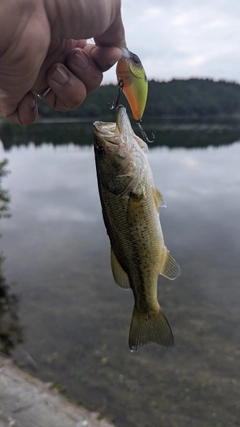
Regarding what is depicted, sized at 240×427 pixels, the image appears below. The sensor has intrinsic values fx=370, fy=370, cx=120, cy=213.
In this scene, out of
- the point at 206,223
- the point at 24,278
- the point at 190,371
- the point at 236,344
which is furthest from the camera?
the point at 206,223

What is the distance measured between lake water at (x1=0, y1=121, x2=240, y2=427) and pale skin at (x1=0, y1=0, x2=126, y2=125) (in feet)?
16.2

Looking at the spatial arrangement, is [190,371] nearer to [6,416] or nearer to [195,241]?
[6,416]

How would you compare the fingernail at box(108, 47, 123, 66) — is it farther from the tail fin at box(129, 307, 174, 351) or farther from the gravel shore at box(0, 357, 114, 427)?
the gravel shore at box(0, 357, 114, 427)

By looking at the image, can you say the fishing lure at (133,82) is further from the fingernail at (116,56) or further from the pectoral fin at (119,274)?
the pectoral fin at (119,274)

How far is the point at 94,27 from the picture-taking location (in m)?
2.05

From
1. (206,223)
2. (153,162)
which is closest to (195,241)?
(206,223)

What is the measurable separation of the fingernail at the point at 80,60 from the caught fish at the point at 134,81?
20.3 inches

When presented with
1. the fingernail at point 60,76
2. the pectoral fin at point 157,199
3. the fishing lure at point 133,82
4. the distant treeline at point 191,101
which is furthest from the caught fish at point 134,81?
the distant treeline at point 191,101

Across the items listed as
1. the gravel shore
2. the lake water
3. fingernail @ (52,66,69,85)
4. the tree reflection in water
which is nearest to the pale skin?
fingernail @ (52,66,69,85)

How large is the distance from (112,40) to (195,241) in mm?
11305

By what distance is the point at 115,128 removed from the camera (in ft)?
6.85

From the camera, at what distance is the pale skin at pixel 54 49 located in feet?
5.91

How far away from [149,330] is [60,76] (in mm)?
1746

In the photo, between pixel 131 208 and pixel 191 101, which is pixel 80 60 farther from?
pixel 191 101
